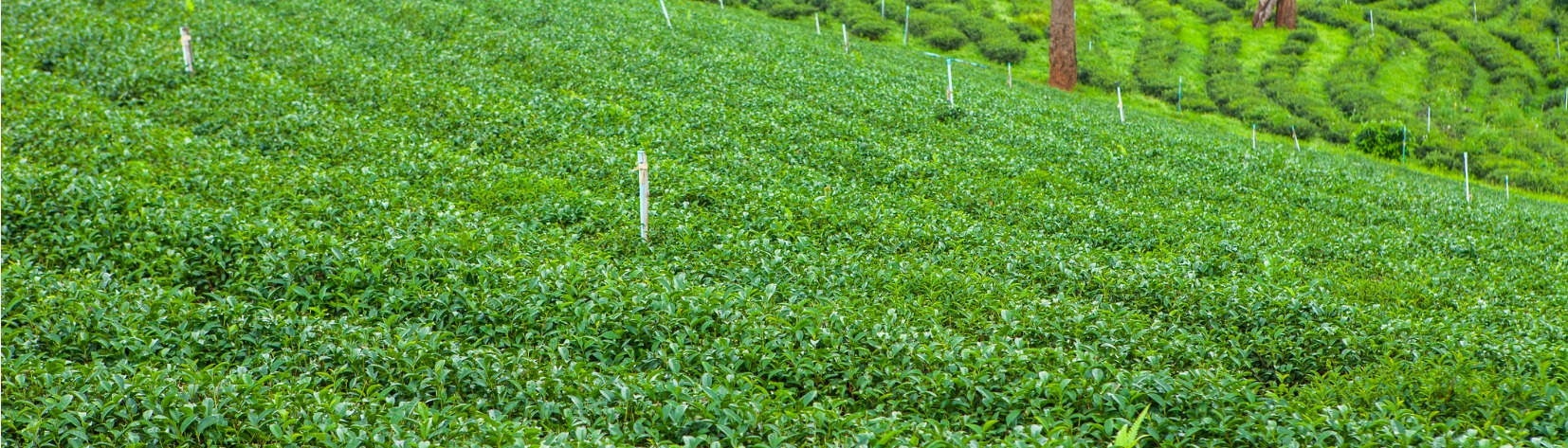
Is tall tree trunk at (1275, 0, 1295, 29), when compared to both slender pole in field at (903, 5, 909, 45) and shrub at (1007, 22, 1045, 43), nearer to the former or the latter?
shrub at (1007, 22, 1045, 43)

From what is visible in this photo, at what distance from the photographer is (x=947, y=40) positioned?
30.2 meters

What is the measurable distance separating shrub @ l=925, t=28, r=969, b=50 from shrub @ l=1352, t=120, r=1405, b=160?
11033mm

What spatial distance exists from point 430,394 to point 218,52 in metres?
11.9

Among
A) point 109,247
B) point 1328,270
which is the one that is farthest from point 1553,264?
point 109,247

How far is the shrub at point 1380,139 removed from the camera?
23359 millimetres

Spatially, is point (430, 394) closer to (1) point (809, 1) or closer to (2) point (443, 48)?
(2) point (443, 48)

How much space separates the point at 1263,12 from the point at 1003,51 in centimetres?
1088

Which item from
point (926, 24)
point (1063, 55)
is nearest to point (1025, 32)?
point (926, 24)

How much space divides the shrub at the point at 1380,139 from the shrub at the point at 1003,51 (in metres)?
9.00

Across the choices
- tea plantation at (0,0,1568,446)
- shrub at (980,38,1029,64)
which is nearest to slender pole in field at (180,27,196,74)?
tea plantation at (0,0,1568,446)

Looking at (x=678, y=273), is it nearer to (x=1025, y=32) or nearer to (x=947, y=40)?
(x=947, y=40)

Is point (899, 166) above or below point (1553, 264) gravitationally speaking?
above

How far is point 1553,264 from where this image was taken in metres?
11.7

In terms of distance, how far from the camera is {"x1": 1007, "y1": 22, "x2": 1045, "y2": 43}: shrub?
31953 mm
